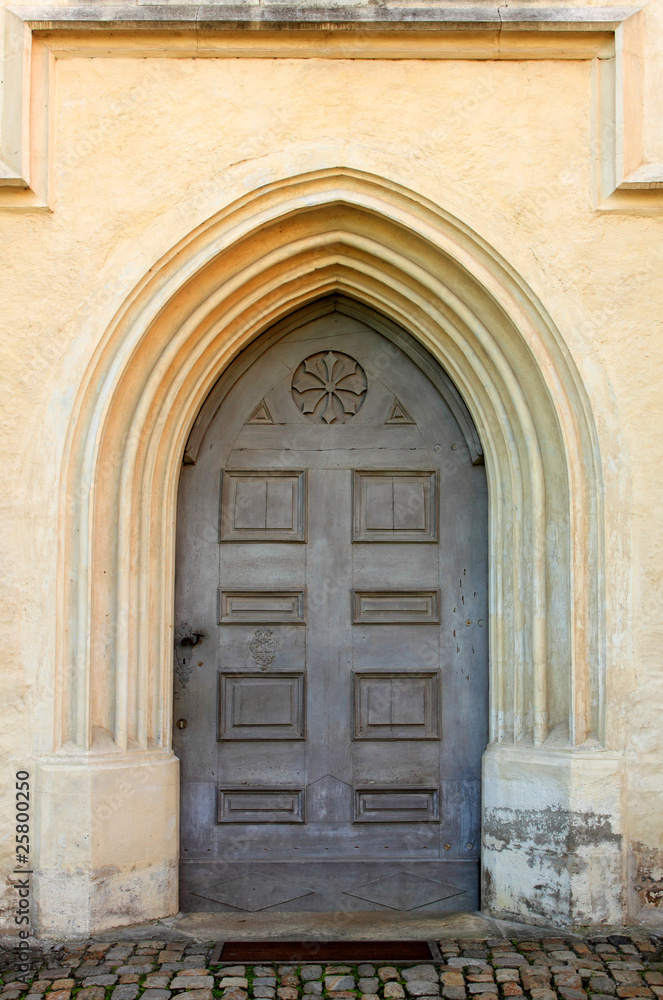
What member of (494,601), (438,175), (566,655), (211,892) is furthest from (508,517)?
(211,892)

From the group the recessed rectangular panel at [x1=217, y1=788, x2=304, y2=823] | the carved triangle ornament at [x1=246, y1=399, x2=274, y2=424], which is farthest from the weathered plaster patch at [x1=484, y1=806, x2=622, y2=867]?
the carved triangle ornament at [x1=246, y1=399, x2=274, y2=424]

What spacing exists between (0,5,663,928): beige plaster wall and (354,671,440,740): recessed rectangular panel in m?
0.64

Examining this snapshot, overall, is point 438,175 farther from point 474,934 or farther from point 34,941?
point 34,941

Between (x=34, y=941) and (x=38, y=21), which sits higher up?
(x=38, y=21)

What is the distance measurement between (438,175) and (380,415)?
45.7 inches

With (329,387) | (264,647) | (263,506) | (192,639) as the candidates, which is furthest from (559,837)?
(329,387)

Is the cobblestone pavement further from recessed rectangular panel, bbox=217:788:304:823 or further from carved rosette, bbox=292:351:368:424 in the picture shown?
carved rosette, bbox=292:351:368:424

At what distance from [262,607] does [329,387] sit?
1.15 m

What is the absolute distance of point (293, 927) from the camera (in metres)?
3.84

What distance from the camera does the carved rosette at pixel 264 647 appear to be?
429cm

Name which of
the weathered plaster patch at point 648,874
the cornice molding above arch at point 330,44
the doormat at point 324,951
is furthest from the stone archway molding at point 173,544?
the cornice molding above arch at point 330,44

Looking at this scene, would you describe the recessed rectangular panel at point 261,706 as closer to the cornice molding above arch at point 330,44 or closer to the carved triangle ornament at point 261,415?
the carved triangle ornament at point 261,415

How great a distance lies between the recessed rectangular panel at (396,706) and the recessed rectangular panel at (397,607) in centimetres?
26

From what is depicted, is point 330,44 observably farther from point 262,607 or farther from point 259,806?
point 259,806
